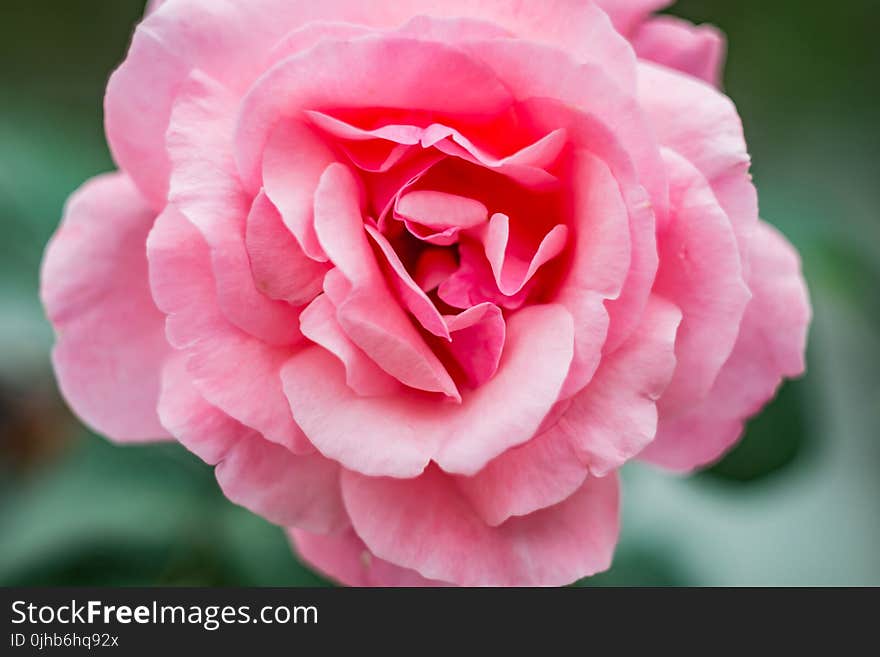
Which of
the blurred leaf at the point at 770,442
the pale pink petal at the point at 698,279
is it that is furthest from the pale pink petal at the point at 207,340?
the blurred leaf at the point at 770,442

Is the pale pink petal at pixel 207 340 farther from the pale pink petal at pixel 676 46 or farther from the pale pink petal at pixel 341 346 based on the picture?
the pale pink petal at pixel 676 46

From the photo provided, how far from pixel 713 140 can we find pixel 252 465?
336 millimetres

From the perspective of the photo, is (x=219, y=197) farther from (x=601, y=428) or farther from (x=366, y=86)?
(x=601, y=428)

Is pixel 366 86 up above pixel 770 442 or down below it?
above

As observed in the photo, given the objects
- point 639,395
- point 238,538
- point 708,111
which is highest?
point 708,111

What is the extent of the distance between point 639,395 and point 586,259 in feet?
0.26

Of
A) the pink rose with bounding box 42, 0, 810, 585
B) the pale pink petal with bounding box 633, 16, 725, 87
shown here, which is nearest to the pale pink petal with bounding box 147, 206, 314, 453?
the pink rose with bounding box 42, 0, 810, 585

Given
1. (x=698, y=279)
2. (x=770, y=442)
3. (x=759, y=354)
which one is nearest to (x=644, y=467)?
(x=770, y=442)

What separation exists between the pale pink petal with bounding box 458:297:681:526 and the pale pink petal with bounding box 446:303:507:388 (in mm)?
49

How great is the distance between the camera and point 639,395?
1.63ft

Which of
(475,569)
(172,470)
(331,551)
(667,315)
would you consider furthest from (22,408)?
(667,315)

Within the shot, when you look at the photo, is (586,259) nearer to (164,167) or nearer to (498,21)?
(498,21)

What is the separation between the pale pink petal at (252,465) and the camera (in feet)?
1.75

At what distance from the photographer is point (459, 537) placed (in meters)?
0.55
